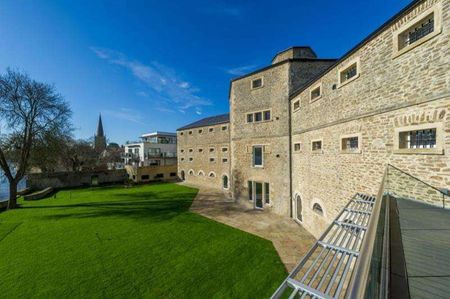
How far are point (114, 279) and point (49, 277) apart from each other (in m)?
2.28

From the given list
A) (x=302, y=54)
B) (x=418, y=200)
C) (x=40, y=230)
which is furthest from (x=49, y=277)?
(x=302, y=54)

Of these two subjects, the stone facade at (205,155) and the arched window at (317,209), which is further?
the stone facade at (205,155)

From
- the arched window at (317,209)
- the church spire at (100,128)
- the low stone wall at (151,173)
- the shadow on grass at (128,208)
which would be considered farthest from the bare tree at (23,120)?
the church spire at (100,128)

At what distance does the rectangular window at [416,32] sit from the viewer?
463cm

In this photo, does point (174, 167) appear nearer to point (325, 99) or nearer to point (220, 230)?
point (220, 230)

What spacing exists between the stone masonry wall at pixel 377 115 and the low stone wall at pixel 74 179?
29.8 m

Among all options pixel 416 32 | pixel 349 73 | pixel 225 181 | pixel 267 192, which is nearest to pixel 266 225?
pixel 267 192

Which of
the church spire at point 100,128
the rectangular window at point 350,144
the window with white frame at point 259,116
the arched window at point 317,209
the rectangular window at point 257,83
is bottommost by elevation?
the arched window at point 317,209

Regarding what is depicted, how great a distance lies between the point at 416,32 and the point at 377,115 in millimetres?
2285

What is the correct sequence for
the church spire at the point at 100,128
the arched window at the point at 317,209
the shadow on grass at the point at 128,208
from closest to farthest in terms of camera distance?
the arched window at the point at 317,209 < the shadow on grass at the point at 128,208 < the church spire at the point at 100,128

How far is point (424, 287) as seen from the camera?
158 centimetres

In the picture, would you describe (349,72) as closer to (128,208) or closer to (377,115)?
(377,115)

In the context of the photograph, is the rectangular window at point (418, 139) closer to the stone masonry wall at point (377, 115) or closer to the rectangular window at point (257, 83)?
the stone masonry wall at point (377, 115)

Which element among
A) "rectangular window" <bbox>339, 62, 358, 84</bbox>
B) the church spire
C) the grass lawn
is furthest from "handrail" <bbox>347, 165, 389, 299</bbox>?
the church spire
